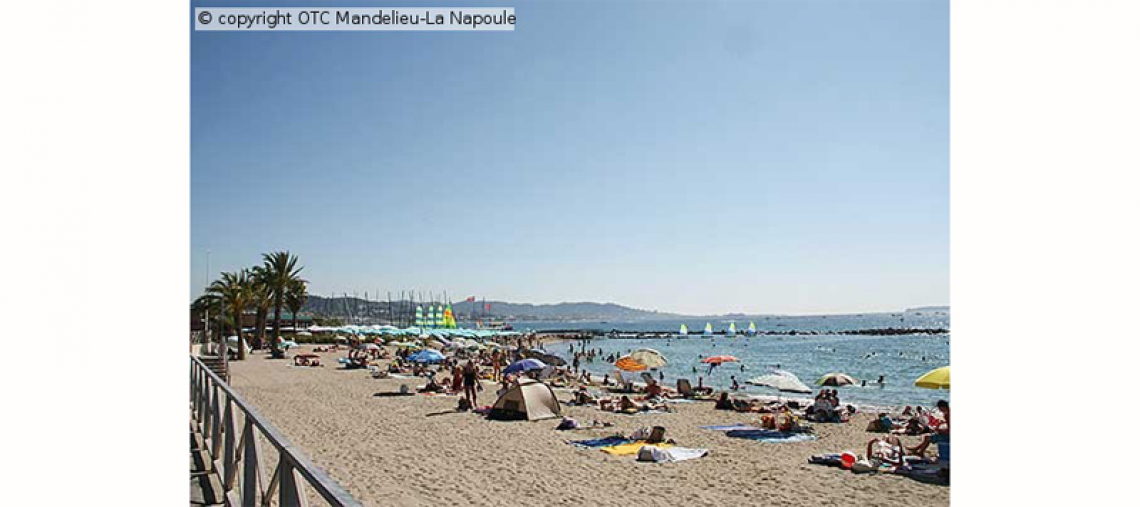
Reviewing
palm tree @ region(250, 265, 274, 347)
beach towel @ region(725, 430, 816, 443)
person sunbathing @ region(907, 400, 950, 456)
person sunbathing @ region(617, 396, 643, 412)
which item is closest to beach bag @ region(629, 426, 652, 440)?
beach towel @ region(725, 430, 816, 443)

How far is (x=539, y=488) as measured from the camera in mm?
10258

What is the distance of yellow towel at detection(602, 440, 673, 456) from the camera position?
13117 millimetres

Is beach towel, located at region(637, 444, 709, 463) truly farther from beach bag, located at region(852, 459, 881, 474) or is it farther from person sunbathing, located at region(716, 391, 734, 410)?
person sunbathing, located at region(716, 391, 734, 410)

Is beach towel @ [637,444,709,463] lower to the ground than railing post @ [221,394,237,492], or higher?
lower

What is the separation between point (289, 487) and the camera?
3049 millimetres

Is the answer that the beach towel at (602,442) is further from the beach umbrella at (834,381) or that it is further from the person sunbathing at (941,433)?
the beach umbrella at (834,381)

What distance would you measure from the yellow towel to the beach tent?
13.0 feet

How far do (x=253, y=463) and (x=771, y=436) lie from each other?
12.9 meters

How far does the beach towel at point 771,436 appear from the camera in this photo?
50.5ft

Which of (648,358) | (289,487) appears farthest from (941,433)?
(289,487)
